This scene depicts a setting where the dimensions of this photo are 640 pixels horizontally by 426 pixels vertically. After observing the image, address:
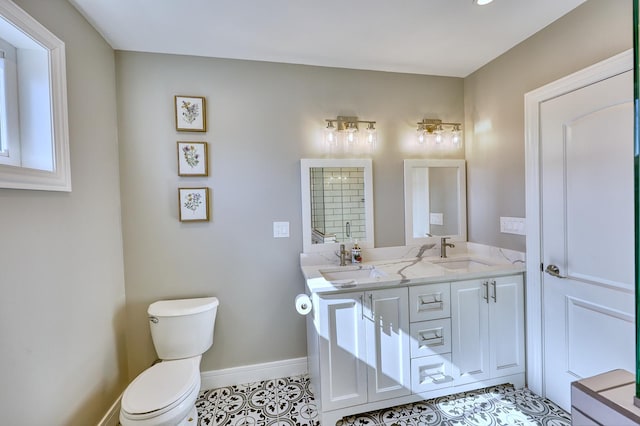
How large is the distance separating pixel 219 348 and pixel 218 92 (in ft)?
6.45

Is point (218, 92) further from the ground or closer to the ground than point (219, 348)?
further from the ground

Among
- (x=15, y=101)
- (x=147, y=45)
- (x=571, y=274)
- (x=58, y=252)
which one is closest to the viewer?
(x=15, y=101)

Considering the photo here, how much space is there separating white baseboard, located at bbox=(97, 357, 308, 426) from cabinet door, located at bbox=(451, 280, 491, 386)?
3.86ft

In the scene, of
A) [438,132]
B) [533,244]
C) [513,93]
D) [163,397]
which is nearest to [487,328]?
[533,244]

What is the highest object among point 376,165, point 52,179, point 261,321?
point 376,165

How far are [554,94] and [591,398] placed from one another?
178cm

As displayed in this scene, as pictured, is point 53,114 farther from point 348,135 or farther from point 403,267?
point 403,267

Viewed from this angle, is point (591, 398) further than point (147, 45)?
No

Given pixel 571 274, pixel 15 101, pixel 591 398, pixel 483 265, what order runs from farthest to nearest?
pixel 483 265 < pixel 571 274 < pixel 15 101 < pixel 591 398

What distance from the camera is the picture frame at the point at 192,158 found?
79.9 inches

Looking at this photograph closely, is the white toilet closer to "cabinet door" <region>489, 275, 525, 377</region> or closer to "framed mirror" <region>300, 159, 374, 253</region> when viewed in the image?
"framed mirror" <region>300, 159, 374, 253</region>

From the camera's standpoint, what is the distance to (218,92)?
2.10 metres

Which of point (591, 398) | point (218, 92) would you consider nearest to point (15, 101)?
point (218, 92)

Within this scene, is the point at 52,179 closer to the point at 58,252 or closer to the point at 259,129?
the point at 58,252
